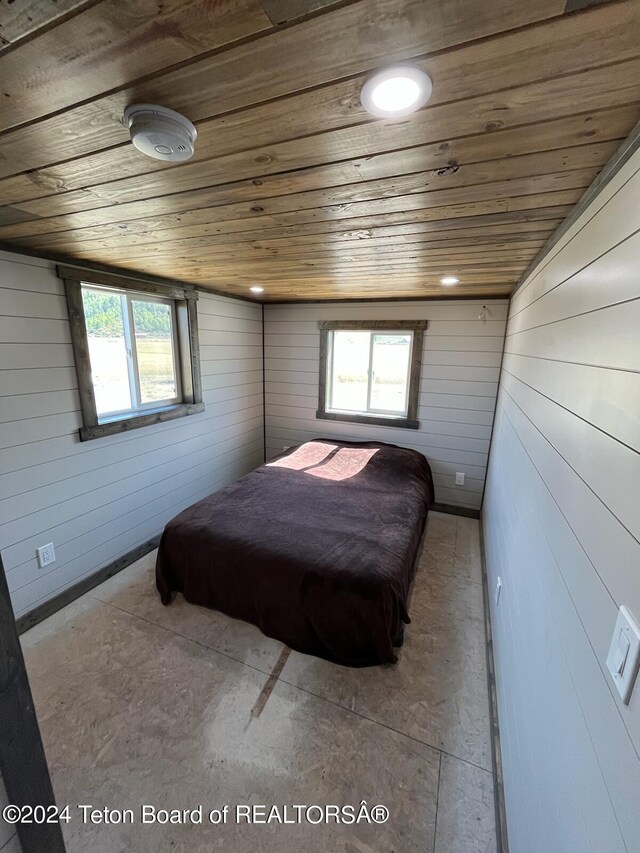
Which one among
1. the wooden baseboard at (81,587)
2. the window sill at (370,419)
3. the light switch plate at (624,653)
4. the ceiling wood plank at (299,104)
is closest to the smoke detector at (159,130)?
the ceiling wood plank at (299,104)

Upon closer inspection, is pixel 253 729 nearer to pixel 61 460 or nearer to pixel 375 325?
pixel 61 460

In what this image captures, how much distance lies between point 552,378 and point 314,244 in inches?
49.5

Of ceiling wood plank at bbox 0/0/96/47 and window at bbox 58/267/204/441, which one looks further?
window at bbox 58/267/204/441

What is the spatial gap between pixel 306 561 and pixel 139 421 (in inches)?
67.7

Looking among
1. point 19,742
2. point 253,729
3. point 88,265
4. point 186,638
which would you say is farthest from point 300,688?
point 88,265

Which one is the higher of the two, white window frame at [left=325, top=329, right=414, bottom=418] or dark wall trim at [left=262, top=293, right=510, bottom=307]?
dark wall trim at [left=262, top=293, right=510, bottom=307]

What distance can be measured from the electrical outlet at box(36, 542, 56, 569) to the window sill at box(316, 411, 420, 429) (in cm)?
273

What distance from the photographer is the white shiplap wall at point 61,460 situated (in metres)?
1.97

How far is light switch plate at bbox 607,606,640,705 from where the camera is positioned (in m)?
0.56

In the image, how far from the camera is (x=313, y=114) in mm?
771

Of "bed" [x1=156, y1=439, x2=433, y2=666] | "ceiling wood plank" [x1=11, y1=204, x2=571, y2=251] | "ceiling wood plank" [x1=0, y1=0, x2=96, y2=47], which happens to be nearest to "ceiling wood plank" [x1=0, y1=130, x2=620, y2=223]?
"ceiling wood plank" [x1=11, y1=204, x2=571, y2=251]

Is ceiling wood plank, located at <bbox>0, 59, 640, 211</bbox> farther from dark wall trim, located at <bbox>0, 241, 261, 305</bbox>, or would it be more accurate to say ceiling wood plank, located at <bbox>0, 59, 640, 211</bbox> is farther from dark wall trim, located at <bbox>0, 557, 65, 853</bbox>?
dark wall trim, located at <bbox>0, 557, 65, 853</bbox>

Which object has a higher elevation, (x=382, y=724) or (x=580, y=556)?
(x=580, y=556)

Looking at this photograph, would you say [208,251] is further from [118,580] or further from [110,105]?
[118,580]
